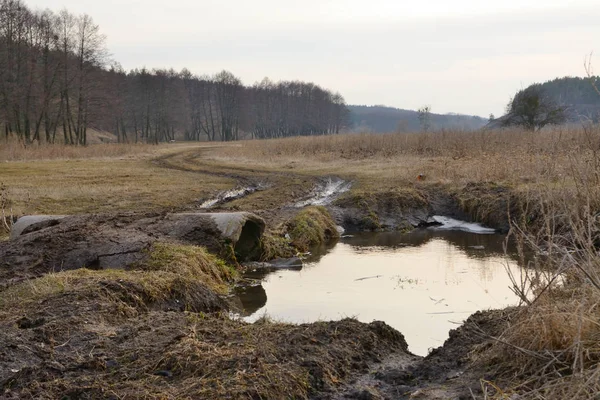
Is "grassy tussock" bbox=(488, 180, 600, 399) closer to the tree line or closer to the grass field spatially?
the grass field

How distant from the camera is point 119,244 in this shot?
8938 millimetres

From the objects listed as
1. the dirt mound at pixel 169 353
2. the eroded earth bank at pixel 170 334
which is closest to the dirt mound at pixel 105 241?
the eroded earth bank at pixel 170 334

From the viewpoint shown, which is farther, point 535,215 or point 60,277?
point 535,215

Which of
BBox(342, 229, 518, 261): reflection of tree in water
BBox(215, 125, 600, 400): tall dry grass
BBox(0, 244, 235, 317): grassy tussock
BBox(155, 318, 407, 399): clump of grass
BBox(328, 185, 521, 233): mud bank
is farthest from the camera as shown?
BBox(328, 185, 521, 233): mud bank

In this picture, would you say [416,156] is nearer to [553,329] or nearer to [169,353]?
[553,329]

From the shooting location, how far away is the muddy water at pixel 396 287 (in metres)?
7.79

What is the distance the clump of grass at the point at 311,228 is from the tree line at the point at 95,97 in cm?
2893

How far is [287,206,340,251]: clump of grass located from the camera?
1287 centimetres

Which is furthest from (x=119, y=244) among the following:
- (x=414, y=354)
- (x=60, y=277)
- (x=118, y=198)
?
(x=118, y=198)

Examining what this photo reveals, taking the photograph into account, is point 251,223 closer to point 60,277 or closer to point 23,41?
point 60,277

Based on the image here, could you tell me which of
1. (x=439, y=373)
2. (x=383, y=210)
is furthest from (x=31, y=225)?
(x=383, y=210)

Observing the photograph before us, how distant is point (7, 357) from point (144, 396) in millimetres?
1354

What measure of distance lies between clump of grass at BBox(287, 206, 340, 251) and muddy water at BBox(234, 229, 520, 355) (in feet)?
1.54

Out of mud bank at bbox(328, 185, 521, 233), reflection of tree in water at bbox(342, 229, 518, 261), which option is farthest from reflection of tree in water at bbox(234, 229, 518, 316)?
mud bank at bbox(328, 185, 521, 233)
